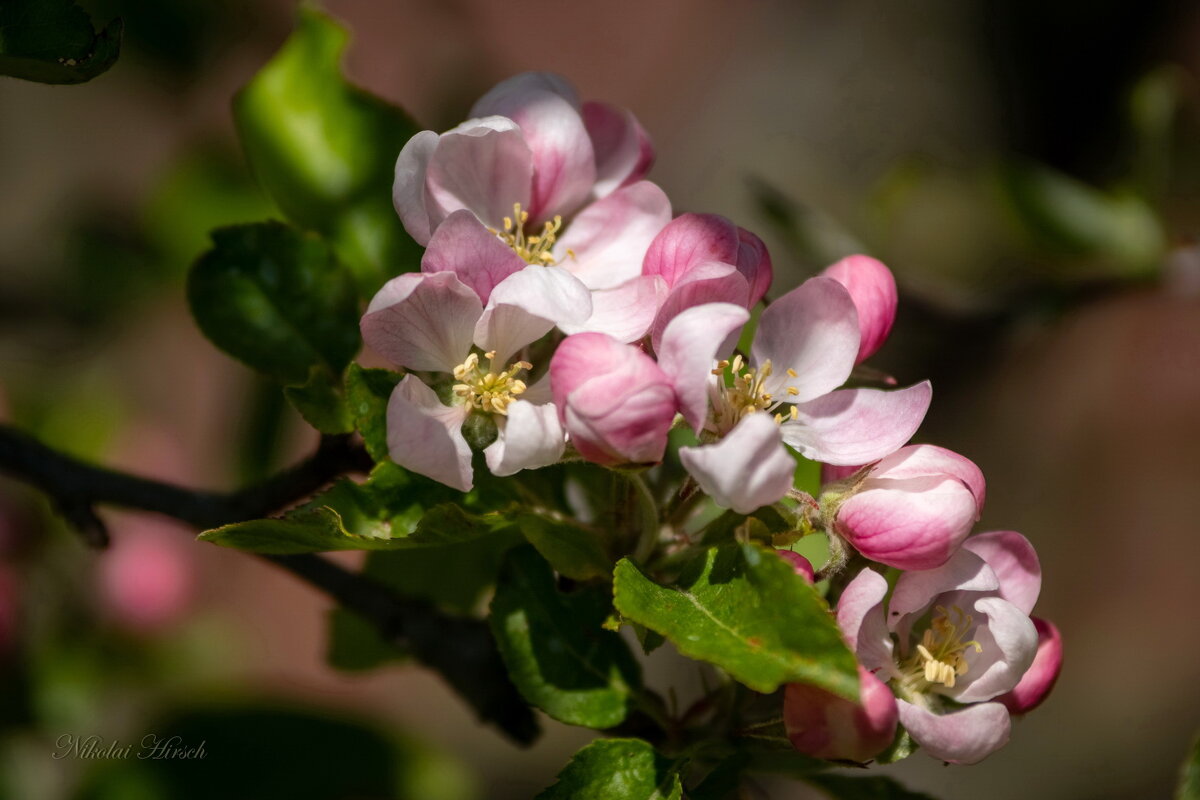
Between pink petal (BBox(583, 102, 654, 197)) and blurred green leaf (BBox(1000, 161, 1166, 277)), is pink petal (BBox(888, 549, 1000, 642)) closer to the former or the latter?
pink petal (BBox(583, 102, 654, 197))

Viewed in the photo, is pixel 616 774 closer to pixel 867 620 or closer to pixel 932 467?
pixel 867 620

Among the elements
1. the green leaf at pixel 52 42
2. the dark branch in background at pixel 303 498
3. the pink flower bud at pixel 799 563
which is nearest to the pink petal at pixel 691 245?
the pink flower bud at pixel 799 563

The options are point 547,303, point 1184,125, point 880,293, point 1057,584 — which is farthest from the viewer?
point 1057,584

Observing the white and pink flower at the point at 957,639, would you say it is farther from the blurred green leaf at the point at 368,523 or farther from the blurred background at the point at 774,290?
the blurred background at the point at 774,290

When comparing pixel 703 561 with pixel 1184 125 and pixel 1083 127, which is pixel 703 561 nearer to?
pixel 1184 125

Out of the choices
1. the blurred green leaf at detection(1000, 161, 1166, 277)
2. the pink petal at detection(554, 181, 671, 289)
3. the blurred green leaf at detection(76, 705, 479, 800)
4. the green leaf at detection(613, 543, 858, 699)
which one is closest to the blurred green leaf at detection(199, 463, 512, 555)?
the green leaf at detection(613, 543, 858, 699)

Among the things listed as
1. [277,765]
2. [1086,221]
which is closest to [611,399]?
[277,765]

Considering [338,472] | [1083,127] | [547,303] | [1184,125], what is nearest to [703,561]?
[547,303]
